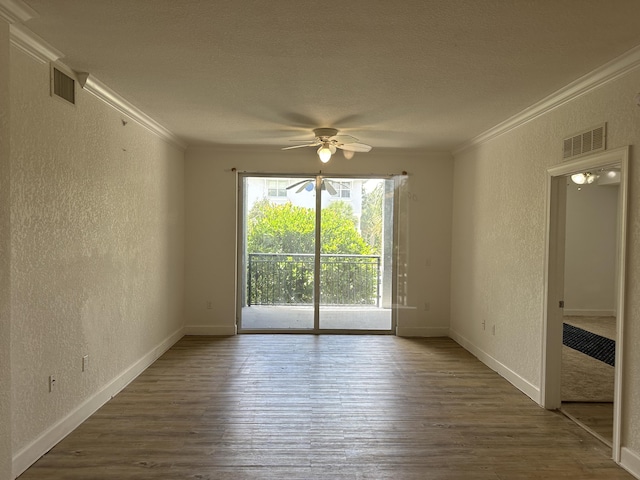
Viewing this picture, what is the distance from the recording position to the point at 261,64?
2908mm

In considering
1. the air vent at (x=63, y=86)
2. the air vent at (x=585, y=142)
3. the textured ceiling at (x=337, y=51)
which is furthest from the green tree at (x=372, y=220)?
the air vent at (x=63, y=86)

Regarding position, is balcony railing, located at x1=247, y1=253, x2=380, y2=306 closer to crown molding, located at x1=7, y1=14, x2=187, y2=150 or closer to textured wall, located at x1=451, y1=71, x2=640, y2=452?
textured wall, located at x1=451, y1=71, x2=640, y2=452

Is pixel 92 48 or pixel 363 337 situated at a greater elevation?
pixel 92 48

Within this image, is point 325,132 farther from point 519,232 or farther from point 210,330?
point 210,330

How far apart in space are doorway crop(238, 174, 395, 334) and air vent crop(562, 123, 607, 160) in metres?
2.97

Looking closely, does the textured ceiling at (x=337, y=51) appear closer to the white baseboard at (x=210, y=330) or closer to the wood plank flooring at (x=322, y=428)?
the wood plank flooring at (x=322, y=428)

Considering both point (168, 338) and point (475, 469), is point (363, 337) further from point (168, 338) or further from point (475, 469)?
point (475, 469)

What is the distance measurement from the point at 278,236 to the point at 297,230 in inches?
10.7

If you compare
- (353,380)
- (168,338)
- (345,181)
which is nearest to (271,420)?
(353,380)

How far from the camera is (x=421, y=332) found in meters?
6.17

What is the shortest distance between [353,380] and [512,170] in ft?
8.19

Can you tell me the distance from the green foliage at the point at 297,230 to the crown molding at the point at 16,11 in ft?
13.2

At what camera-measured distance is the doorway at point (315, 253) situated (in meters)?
6.17

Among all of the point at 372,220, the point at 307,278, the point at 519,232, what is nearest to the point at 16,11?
the point at 519,232
